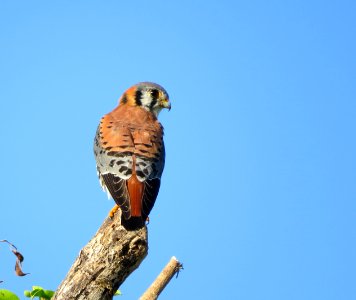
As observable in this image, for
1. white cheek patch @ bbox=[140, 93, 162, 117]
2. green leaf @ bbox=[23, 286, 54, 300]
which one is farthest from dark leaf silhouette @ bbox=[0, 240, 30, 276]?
white cheek patch @ bbox=[140, 93, 162, 117]

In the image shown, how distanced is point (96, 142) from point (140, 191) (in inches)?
45.8

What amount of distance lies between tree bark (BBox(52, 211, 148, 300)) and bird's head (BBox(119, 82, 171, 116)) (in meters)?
2.54

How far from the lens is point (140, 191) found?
5.31 metres

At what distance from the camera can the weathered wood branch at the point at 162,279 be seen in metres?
4.73

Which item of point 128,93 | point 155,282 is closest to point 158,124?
point 128,93

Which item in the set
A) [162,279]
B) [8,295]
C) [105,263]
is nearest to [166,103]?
[162,279]

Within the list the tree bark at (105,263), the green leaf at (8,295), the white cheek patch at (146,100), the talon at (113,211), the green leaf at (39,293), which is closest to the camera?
the green leaf at (8,295)

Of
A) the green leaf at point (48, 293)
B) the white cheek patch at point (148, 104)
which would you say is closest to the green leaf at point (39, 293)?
the green leaf at point (48, 293)

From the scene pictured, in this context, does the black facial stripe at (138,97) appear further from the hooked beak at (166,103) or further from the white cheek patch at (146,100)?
the hooked beak at (166,103)

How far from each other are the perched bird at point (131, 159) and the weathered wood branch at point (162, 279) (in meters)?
0.45

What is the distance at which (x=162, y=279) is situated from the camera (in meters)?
4.88

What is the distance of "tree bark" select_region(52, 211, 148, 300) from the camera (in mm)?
4184

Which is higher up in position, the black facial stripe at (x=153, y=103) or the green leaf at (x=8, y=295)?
the black facial stripe at (x=153, y=103)

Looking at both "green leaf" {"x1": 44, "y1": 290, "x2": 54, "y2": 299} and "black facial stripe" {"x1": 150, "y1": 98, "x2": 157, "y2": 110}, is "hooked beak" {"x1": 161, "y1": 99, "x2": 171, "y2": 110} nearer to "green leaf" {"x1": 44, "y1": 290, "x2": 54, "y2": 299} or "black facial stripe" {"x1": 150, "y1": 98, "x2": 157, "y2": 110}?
"black facial stripe" {"x1": 150, "y1": 98, "x2": 157, "y2": 110}
